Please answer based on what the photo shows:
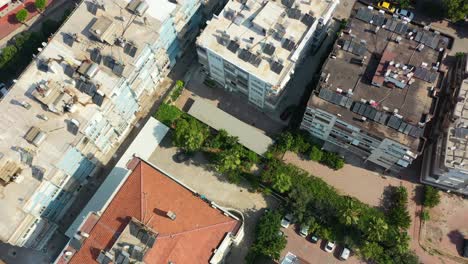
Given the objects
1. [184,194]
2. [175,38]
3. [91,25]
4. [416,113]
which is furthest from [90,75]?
[416,113]

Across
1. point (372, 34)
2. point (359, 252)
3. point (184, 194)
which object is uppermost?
point (372, 34)

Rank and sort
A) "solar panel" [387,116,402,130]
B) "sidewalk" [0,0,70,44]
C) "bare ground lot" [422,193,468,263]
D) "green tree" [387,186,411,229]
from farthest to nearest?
"sidewalk" [0,0,70,44]
"bare ground lot" [422,193,468,263]
"green tree" [387,186,411,229]
"solar panel" [387,116,402,130]

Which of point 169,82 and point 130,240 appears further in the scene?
point 169,82

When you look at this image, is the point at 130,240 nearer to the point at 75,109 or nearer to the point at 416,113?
the point at 75,109

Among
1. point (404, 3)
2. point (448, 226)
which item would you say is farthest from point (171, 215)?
point (404, 3)

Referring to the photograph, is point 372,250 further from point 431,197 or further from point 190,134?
point 190,134

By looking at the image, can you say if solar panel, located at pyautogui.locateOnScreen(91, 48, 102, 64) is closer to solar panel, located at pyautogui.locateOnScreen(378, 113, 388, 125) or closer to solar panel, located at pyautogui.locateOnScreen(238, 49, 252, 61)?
solar panel, located at pyautogui.locateOnScreen(238, 49, 252, 61)

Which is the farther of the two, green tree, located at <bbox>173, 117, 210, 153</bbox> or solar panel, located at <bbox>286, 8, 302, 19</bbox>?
green tree, located at <bbox>173, 117, 210, 153</bbox>

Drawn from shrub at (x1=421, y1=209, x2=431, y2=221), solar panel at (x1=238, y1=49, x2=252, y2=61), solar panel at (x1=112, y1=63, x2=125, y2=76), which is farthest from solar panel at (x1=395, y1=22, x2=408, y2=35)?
solar panel at (x1=112, y1=63, x2=125, y2=76)
